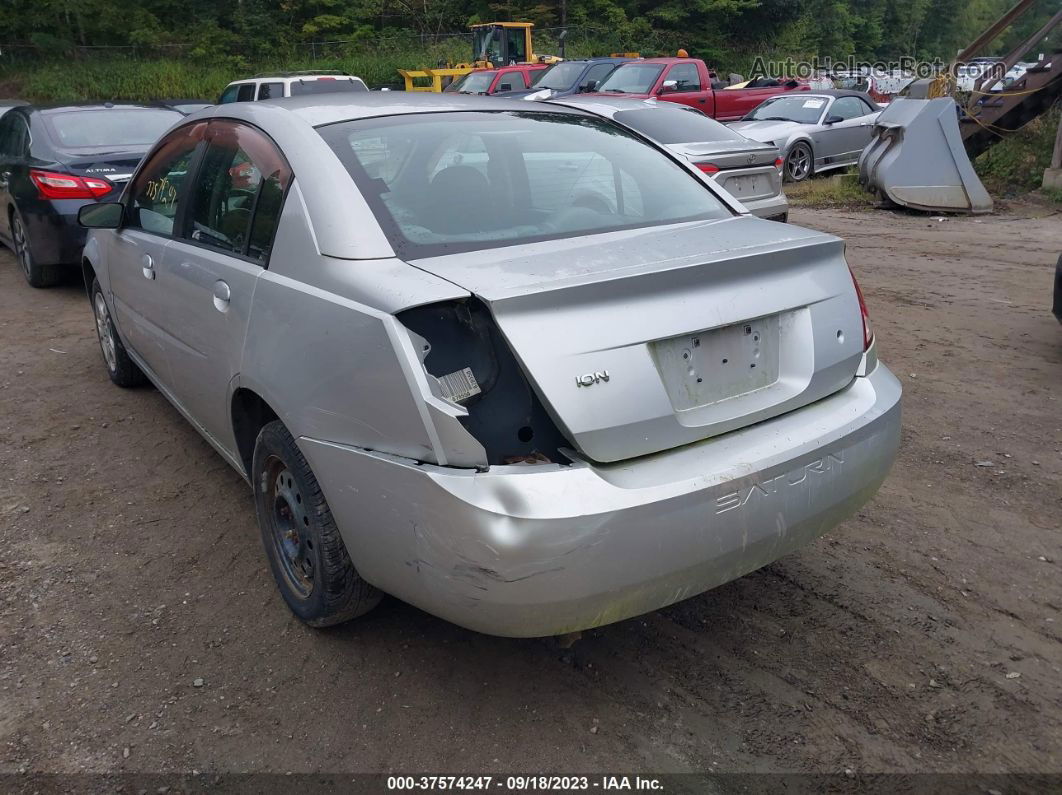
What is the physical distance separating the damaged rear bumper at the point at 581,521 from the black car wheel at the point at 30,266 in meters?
6.62

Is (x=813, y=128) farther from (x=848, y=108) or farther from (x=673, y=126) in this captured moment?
(x=673, y=126)

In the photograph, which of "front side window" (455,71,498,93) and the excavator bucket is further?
"front side window" (455,71,498,93)

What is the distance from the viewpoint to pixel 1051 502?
153 inches

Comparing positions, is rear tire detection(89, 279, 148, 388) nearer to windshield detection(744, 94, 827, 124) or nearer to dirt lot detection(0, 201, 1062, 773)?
dirt lot detection(0, 201, 1062, 773)

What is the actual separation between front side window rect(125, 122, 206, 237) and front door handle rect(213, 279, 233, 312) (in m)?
0.76

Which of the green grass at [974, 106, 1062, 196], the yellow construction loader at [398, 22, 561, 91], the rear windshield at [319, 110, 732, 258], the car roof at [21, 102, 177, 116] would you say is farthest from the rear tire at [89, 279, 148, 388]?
the yellow construction loader at [398, 22, 561, 91]

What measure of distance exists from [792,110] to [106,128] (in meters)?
11.2

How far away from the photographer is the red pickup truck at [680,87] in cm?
1731

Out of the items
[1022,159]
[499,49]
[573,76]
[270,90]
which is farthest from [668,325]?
[499,49]

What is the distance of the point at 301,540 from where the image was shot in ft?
9.84

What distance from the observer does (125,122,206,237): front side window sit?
389 centimetres

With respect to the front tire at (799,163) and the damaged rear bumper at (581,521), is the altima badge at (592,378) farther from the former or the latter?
the front tire at (799,163)

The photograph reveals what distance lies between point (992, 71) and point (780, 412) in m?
13.9

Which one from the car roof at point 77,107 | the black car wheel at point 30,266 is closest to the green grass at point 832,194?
the car roof at point 77,107
